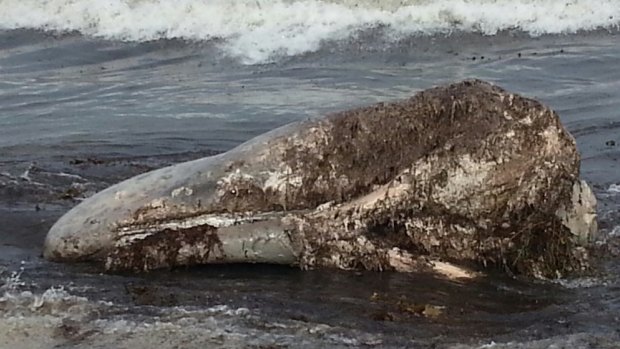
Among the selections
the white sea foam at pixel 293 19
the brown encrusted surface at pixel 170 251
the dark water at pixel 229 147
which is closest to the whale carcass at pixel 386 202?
the brown encrusted surface at pixel 170 251

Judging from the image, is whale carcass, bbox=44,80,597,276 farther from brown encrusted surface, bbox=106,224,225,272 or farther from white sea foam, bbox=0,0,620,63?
white sea foam, bbox=0,0,620,63

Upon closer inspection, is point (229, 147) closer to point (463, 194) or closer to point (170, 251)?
point (170, 251)

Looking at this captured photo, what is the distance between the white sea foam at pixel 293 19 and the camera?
17.4 metres

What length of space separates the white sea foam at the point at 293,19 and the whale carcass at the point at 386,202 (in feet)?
30.0

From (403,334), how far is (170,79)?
27.8ft

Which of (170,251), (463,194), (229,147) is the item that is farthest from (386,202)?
(229,147)

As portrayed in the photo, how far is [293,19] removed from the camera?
18.6 m

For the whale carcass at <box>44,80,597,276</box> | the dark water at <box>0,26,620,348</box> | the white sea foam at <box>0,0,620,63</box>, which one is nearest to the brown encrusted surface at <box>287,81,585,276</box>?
the whale carcass at <box>44,80,597,276</box>

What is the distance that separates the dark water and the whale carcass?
0.18m

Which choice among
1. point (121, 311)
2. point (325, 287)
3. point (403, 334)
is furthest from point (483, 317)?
point (121, 311)

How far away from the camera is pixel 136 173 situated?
9109 mm

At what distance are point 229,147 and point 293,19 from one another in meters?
8.85

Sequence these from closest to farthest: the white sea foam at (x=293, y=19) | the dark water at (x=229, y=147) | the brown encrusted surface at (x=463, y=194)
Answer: the dark water at (x=229, y=147)
the brown encrusted surface at (x=463, y=194)
the white sea foam at (x=293, y=19)

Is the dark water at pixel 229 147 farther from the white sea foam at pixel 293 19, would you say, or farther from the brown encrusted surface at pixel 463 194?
the white sea foam at pixel 293 19
